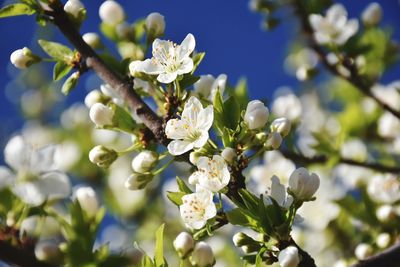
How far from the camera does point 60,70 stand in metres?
2.01

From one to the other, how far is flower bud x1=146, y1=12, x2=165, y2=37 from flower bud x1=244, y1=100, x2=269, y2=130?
0.57 meters

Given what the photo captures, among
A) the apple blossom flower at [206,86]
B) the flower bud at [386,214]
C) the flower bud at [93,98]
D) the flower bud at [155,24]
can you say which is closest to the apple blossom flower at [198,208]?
the apple blossom flower at [206,86]

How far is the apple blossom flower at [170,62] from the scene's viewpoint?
6.00ft

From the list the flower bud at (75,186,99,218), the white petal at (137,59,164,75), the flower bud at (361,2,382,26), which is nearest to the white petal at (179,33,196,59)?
the white petal at (137,59,164,75)

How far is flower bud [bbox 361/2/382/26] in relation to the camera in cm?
319

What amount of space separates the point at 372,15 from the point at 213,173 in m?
1.92

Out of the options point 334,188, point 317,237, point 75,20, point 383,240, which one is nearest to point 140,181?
point 75,20

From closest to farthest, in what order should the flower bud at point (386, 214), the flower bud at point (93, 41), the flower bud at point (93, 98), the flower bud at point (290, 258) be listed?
the flower bud at point (290, 258)
the flower bud at point (93, 98)
the flower bud at point (93, 41)
the flower bud at point (386, 214)

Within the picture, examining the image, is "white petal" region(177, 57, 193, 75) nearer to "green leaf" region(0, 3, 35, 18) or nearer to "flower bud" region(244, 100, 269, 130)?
"flower bud" region(244, 100, 269, 130)

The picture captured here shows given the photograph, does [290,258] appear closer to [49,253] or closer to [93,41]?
[49,253]

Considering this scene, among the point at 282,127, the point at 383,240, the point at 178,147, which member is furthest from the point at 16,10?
the point at 383,240

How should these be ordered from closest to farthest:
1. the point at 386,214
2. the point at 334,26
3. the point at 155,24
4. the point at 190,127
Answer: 1. the point at 190,127
2. the point at 155,24
3. the point at 386,214
4. the point at 334,26

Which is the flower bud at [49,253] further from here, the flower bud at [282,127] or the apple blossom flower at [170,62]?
the flower bud at [282,127]

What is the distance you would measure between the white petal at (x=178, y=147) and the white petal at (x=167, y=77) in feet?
0.63
